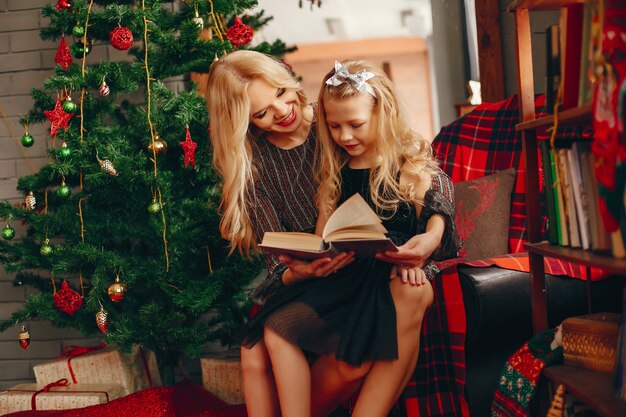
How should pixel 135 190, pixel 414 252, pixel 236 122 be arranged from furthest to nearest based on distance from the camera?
pixel 135 190, pixel 236 122, pixel 414 252

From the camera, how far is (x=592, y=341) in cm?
148

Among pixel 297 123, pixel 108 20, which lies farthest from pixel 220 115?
pixel 108 20

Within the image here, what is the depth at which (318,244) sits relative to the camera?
170cm

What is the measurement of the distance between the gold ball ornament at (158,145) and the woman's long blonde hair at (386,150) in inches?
24.4

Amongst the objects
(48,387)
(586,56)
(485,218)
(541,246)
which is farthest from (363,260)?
(48,387)

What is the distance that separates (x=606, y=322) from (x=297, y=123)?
1048mm

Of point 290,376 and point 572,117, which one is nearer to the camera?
point 572,117

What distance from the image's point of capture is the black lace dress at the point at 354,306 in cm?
174

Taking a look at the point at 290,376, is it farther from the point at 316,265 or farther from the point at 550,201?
the point at 550,201

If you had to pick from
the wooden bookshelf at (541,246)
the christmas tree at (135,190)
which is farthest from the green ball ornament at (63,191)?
the wooden bookshelf at (541,246)

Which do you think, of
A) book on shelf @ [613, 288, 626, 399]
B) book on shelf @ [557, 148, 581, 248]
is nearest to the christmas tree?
book on shelf @ [557, 148, 581, 248]

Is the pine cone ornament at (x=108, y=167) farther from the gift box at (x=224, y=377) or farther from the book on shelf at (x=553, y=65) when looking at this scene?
the book on shelf at (x=553, y=65)

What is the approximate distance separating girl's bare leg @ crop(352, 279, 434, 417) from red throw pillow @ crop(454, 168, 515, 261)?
0.56m

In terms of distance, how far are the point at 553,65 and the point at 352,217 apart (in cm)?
57
